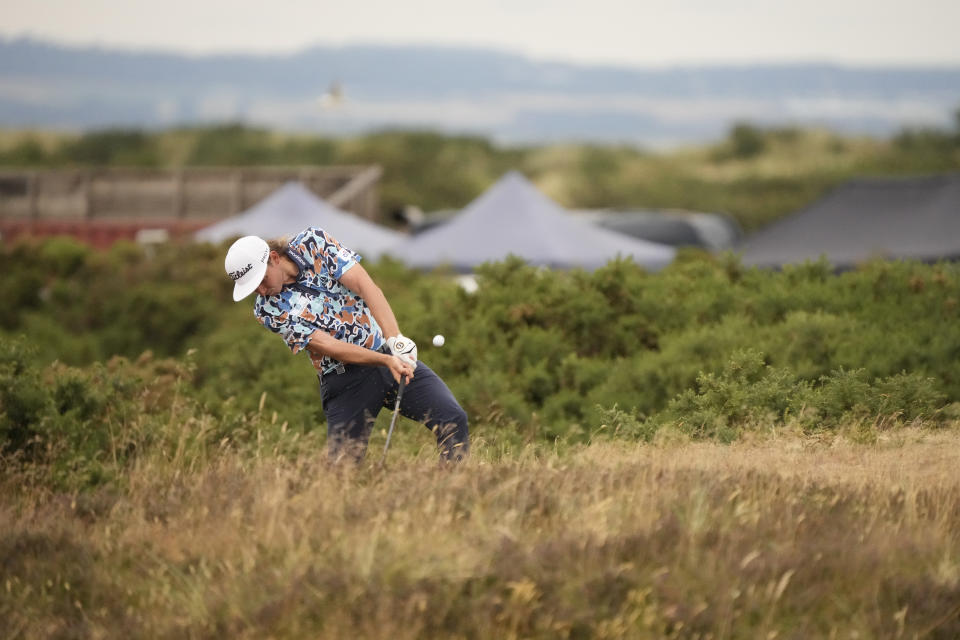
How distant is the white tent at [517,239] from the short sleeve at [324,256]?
1337 centimetres

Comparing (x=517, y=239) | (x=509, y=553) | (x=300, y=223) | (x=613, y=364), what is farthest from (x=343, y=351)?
(x=300, y=223)

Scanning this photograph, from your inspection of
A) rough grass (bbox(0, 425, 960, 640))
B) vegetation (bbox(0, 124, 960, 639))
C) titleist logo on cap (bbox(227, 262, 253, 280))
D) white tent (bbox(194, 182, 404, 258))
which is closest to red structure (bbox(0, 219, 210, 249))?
white tent (bbox(194, 182, 404, 258))

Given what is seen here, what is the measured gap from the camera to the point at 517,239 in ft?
70.5

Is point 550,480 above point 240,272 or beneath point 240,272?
beneath

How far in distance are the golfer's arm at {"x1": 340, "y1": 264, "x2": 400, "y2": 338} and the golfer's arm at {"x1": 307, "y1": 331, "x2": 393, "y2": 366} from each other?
16 centimetres

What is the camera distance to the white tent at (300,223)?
25312mm

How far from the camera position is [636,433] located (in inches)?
338

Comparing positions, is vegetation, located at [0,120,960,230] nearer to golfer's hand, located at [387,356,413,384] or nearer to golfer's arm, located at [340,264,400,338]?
golfer's arm, located at [340,264,400,338]

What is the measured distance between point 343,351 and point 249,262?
0.69m

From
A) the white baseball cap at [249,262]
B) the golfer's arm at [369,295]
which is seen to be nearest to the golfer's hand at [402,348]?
the golfer's arm at [369,295]

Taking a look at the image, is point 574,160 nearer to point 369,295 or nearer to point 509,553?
point 369,295

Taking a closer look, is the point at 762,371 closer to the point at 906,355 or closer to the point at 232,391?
the point at 906,355

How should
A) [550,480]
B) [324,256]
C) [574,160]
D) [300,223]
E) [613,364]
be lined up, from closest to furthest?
[550,480] → [324,256] → [613,364] → [300,223] → [574,160]

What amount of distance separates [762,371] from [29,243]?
18.1 m
